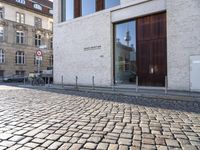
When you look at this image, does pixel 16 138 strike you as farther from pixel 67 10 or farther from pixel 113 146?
pixel 67 10

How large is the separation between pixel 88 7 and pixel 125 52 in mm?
6216

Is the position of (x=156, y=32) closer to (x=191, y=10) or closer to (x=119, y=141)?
(x=191, y=10)

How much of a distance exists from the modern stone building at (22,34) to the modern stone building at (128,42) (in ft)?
52.0

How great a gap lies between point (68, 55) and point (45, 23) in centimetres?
3022

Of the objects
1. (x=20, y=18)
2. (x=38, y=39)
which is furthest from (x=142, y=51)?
(x=38, y=39)

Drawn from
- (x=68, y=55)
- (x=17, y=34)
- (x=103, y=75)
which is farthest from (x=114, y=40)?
(x=17, y=34)

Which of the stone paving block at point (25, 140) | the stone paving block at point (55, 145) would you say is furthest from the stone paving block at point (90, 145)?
the stone paving block at point (25, 140)

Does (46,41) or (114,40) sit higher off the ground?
(46,41)

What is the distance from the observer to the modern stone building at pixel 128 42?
1625 centimetres

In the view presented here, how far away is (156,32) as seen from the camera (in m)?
18.0

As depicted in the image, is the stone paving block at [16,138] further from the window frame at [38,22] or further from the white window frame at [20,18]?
the window frame at [38,22]

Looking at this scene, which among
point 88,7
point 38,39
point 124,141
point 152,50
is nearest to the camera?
point 124,141

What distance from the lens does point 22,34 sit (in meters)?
46.9

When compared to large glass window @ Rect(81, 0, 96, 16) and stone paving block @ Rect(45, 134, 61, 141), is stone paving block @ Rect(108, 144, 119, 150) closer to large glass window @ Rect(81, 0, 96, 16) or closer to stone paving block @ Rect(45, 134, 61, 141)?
stone paving block @ Rect(45, 134, 61, 141)
